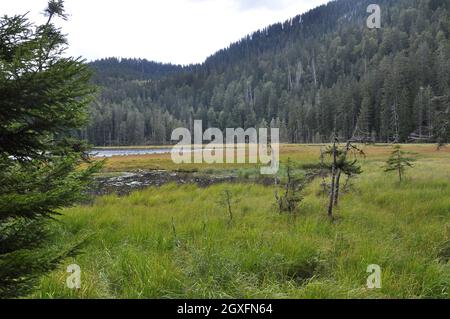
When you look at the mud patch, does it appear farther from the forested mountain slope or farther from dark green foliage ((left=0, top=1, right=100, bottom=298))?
the forested mountain slope

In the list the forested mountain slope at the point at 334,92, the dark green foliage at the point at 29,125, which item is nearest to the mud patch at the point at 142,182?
the dark green foliage at the point at 29,125

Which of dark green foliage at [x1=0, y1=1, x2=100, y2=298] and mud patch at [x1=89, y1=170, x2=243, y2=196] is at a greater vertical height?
dark green foliage at [x1=0, y1=1, x2=100, y2=298]

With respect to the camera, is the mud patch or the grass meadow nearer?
the grass meadow

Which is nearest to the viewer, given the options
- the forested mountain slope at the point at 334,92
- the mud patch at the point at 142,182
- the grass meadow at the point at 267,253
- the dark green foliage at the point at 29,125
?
the dark green foliage at the point at 29,125

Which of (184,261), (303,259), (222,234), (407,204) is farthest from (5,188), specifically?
(407,204)

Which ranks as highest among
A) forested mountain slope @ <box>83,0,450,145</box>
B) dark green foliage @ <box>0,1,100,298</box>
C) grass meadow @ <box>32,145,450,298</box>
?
forested mountain slope @ <box>83,0,450,145</box>

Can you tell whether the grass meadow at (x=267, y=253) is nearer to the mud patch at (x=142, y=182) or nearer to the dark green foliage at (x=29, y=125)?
the dark green foliage at (x=29, y=125)

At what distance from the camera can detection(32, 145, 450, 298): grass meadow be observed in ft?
14.0

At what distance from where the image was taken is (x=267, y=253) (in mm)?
5574

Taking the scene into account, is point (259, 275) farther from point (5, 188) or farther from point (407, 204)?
point (407, 204)

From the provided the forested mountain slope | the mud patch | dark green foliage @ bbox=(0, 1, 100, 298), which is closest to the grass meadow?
dark green foliage @ bbox=(0, 1, 100, 298)

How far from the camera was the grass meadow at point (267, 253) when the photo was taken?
425 centimetres

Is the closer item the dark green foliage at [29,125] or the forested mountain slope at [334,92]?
the dark green foliage at [29,125]
